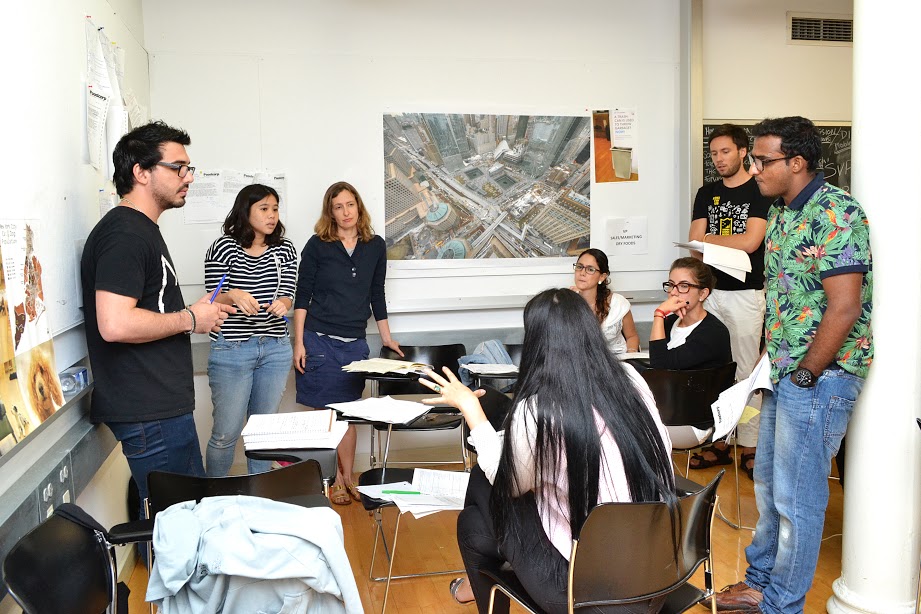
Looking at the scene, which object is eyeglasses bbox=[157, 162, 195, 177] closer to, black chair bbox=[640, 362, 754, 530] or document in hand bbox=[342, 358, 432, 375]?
document in hand bbox=[342, 358, 432, 375]

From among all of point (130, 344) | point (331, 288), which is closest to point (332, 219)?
point (331, 288)

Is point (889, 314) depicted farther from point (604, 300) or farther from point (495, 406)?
point (604, 300)

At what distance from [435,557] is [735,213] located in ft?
8.15

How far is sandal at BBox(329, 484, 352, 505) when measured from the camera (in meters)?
4.20

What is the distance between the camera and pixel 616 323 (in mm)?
4391

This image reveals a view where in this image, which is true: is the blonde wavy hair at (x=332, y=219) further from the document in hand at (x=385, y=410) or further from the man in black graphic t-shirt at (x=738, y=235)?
the man in black graphic t-shirt at (x=738, y=235)

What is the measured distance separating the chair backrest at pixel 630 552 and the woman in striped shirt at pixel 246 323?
2.20m

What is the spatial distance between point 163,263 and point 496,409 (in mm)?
1321

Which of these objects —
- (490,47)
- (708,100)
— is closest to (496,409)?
(490,47)

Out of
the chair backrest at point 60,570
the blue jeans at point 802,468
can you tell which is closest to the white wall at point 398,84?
the blue jeans at point 802,468

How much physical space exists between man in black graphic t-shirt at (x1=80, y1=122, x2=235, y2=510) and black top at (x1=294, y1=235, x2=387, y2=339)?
1647 millimetres

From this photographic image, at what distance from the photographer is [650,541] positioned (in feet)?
6.23

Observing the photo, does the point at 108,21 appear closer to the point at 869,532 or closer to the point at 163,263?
the point at 163,263

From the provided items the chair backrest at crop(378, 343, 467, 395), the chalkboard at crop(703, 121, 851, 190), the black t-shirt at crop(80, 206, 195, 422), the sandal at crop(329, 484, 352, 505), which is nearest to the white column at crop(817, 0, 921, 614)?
the chair backrest at crop(378, 343, 467, 395)
